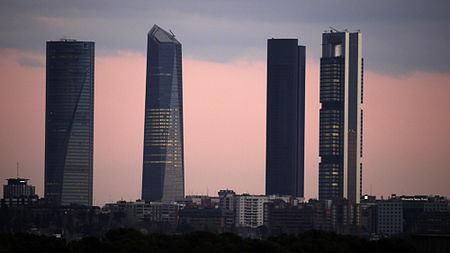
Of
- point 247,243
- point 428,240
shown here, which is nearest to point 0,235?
point 247,243

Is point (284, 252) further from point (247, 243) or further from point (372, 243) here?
point (372, 243)

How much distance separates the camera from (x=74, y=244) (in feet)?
392

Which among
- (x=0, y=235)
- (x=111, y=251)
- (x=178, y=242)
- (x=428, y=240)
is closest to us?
(x=428, y=240)

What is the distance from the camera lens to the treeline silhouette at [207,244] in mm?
105438

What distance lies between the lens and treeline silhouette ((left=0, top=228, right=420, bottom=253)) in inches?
4151

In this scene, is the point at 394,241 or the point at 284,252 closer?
the point at 284,252

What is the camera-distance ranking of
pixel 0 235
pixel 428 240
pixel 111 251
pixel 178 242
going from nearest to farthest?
1. pixel 428 240
2. pixel 111 251
3. pixel 178 242
4. pixel 0 235

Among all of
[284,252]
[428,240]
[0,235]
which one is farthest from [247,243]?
[0,235]

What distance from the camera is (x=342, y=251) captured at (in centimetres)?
10431

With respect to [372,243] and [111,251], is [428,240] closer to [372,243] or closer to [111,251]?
[372,243]

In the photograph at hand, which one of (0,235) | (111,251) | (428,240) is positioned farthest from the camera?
(0,235)

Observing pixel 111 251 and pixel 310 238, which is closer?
pixel 111 251

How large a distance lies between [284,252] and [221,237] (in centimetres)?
2128

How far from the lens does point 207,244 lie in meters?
110
